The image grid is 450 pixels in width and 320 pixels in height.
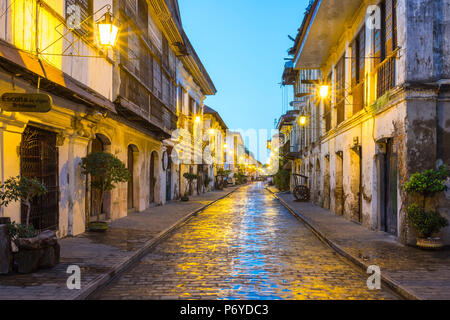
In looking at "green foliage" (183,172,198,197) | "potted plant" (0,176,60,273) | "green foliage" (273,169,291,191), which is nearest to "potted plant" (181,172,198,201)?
"green foliage" (183,172,198,197)

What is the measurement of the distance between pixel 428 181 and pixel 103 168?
25.6ft

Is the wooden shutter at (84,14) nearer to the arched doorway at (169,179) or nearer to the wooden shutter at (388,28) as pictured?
the wooden shutter at (388,28)

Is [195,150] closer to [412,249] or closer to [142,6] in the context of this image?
[142,6]

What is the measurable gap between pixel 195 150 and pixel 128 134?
17032 mm

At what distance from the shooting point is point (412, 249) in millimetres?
9000

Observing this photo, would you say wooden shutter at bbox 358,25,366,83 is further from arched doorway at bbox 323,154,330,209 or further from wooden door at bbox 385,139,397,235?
arched doorway at bbox 323,154,330,209

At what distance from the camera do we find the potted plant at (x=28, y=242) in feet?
21.5

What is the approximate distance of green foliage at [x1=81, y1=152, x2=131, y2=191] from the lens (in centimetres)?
1084

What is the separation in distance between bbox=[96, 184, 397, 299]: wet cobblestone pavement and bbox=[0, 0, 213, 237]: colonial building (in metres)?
3.02

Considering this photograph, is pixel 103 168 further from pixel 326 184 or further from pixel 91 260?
pixel 326 184

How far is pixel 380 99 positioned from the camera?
440 inches

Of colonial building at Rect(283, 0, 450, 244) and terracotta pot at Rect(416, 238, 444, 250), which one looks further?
colonial building at Rect(283, 0, 450, 244)

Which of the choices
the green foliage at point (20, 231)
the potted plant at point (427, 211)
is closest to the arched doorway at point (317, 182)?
the potted plant at point (427, 211)

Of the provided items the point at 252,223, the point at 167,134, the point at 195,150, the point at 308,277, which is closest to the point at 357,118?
the point at 252,223
